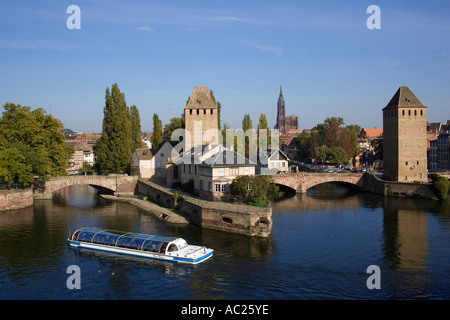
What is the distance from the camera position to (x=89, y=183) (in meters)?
65.6

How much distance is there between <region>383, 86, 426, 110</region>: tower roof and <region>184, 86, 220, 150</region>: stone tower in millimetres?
29599

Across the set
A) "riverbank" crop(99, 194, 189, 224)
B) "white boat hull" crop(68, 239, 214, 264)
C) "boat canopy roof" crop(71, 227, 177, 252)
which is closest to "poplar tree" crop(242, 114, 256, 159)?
"riverbank" crop(99, 194, 189, 224)

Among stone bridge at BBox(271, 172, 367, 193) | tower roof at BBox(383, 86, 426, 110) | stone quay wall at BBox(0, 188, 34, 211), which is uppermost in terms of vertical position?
tower roof at BBox(383, 86, 426, 110)

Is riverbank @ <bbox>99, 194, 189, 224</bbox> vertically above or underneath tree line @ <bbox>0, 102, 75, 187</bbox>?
underneath

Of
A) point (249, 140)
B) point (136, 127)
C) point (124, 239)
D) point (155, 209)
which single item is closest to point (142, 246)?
point (124, 239)

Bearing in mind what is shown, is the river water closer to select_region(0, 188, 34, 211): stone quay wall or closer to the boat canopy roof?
the boat canopy roof

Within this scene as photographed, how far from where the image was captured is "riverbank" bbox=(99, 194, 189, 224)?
48.4 m

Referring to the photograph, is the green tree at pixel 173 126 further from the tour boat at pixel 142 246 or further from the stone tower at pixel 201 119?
the tour boat at pixel 142 246

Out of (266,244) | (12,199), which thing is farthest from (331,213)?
(12,199)

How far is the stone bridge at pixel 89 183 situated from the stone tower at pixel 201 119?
1222 cm
